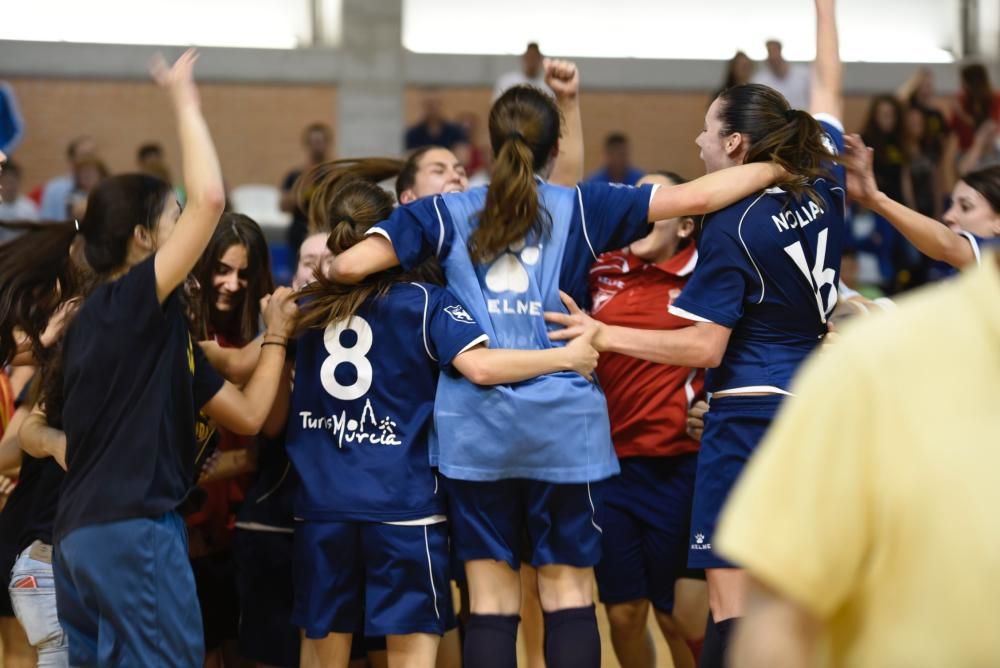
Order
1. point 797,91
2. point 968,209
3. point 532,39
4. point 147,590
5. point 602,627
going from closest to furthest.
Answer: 1. point 147,590
2. point 968,209
3. point 602,627
4. point 797,91
5. point 532,39

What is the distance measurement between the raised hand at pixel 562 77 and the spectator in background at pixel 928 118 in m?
6.49

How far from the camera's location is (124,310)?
285cm

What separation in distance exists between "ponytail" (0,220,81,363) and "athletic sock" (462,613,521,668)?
4.89 feet

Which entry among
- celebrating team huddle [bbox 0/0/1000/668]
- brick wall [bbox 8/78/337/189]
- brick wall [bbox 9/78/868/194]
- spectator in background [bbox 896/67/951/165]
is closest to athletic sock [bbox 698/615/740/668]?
celebrating team huddle [bbox 0/0/1000/668]

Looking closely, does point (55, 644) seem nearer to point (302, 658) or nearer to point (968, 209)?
point (302, 658)

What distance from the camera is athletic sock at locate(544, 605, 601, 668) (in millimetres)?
3295

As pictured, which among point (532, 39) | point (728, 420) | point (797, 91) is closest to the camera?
point (728, 420)

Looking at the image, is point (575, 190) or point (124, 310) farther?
point (575, 190)

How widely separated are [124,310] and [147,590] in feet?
2.17

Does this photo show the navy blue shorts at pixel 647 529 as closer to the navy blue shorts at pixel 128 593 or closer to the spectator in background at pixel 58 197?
the navy blue shorts at pixel 128 593

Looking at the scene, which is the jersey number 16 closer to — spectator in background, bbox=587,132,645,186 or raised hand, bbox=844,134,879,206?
raised hand, bbox=844,134,879,206

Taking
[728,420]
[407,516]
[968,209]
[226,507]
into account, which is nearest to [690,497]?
[728,420]

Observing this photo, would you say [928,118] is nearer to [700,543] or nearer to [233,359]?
[700,543]

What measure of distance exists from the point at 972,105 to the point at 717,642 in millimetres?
8215
